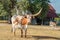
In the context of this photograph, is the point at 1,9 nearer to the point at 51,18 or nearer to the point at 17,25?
the point at 51,18

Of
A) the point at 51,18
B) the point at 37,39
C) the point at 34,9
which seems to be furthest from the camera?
the point at 51,18

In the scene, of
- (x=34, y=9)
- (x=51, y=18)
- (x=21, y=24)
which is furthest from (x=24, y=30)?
(x=51, y=18)

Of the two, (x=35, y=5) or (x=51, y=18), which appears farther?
(x=51, y=18)

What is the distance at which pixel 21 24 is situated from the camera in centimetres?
1970

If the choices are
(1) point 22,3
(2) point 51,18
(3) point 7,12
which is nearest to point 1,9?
(3) point 7,12

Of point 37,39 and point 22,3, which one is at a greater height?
point 22,3

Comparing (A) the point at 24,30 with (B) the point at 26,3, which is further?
(B) the point at 26,3

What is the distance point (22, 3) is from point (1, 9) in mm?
5499

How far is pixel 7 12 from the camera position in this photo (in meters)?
52.6

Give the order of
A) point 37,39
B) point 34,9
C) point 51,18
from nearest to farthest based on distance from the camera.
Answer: point 37,39, point 34,9, point 51,18

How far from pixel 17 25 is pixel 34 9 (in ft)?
98.8

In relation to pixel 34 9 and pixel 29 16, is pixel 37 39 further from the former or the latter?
Result: pixel 34 9

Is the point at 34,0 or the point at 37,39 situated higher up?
the point at 34,0

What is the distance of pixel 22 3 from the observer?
5012cm
